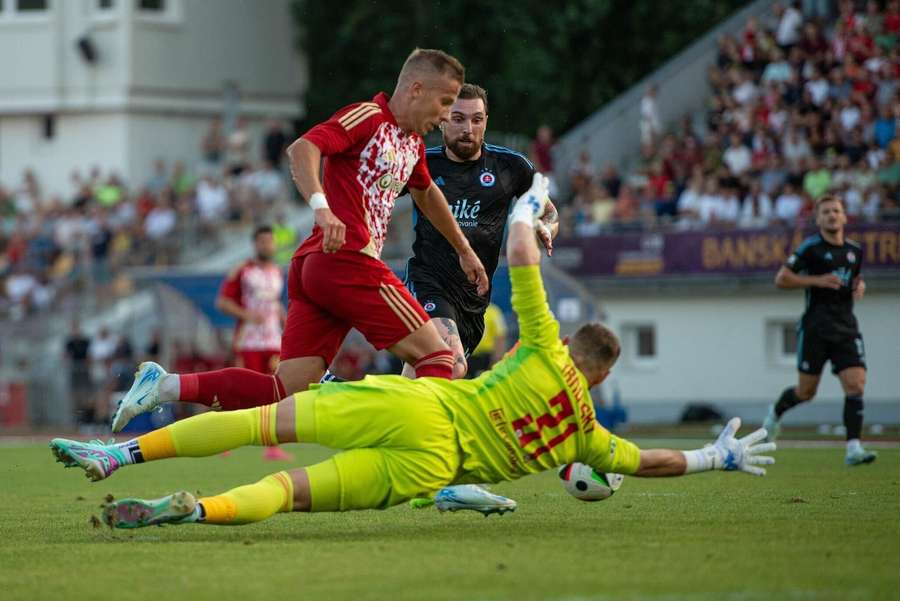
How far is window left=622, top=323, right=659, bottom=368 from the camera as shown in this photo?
28.3m

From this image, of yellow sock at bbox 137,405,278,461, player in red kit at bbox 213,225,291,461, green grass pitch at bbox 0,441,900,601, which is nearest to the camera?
green grass pitch at bbox 0,441,900,601

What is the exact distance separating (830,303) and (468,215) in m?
5.26

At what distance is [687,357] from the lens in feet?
91.3

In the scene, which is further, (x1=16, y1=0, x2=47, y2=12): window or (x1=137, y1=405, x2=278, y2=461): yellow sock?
(x1=16, y1=0, x2=47, y2=12): window

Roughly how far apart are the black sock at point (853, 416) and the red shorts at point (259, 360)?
610 centimetres

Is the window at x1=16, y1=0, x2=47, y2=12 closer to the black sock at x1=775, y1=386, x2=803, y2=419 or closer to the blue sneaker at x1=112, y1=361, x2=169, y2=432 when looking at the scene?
the black sock at x1=775, y1=386, x2=803, y2=419

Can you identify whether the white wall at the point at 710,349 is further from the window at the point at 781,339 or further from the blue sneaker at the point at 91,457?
the blue sneaker at the point at 91,457

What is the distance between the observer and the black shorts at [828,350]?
14.4 meters

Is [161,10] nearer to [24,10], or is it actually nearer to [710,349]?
[24,10]

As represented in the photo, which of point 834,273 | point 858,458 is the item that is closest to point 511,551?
point 858,458

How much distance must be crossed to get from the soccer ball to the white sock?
211 cm

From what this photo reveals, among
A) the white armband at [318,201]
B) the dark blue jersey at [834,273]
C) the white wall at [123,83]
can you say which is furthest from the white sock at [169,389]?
the white wall at [123,83]

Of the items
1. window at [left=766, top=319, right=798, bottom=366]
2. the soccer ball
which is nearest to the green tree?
window at [left=766, top=319, right=798, bottom=366]

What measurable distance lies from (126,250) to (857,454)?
20.9m
